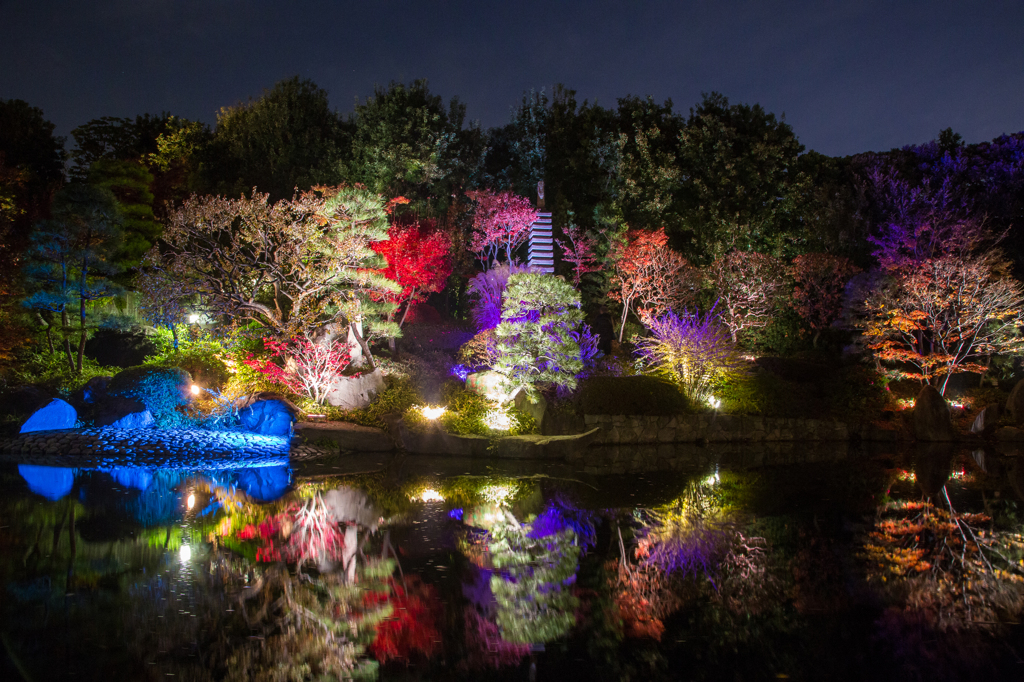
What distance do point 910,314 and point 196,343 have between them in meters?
19.4

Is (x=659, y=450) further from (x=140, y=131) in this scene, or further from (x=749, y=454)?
(x=140, y=131)

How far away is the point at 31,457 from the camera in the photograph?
422 inches

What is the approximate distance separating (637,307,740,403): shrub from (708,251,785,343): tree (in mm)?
3069

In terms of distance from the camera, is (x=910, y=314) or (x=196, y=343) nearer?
(x=910, y=314)

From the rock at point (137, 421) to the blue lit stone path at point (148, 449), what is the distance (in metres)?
0.67


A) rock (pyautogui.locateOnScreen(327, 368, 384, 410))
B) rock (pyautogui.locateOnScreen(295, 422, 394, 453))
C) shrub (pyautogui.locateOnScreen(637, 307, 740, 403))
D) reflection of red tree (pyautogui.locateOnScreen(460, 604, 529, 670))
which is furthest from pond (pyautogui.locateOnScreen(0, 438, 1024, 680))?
shrub (pyautogui.locateOnScreen(637, 307, 740, 403))

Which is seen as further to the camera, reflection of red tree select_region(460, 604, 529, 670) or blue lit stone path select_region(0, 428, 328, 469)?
blue lit stone path select_region(0, 428, 328, 469)

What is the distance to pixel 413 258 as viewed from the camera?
1708cm

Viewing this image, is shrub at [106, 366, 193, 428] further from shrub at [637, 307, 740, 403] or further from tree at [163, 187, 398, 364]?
shrub at [637, 307, 740, 403]

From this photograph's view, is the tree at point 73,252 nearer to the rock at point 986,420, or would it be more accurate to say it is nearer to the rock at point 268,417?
the rock at point 268,417

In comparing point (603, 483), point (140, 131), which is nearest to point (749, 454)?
point (603, 483)

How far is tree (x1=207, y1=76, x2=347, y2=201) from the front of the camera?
2167 cm

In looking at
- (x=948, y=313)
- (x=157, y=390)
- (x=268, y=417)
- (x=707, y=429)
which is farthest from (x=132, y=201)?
(x=948, y=313)

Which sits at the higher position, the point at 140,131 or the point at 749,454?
the point at 140,131
